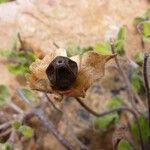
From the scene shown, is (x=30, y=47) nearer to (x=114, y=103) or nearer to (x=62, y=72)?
(x=114, y=103)

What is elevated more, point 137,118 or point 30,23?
point 30,23

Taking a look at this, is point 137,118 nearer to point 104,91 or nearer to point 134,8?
point 104,91

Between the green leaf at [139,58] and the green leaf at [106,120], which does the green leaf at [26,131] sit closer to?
the green leaf at [106,120]

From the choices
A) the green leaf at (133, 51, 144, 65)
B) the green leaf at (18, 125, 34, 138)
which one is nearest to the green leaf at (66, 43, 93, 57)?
the green leaf at (133, 51, 144, 65)

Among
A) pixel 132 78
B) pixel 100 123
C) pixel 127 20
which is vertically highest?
pixel 127 20

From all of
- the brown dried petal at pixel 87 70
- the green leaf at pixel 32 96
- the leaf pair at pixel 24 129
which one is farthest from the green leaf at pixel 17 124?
the brown dried petal at pixel 87 70

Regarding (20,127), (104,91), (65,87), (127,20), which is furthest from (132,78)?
(65,87)
